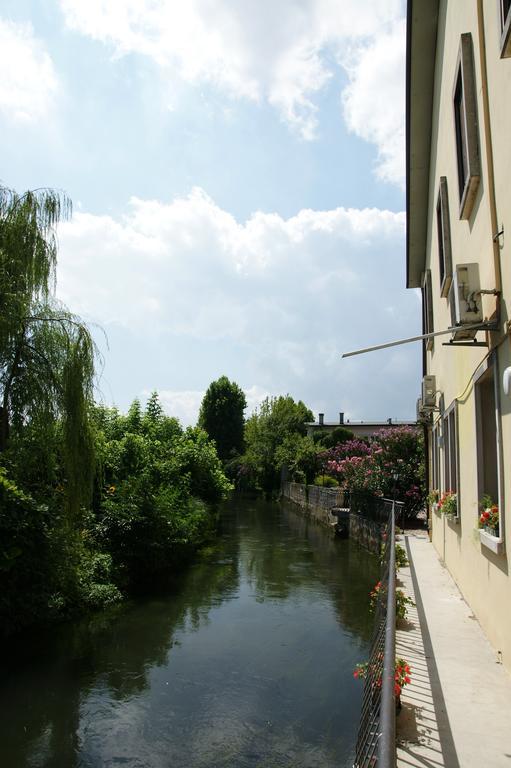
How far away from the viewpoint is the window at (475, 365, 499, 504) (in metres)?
6.21

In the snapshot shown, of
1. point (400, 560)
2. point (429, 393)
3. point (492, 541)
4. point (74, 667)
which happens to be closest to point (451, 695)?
point (492, 541)

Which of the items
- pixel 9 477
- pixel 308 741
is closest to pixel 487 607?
pixel 308 741

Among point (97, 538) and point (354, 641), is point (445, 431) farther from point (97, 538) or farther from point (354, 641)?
point (97, 538)

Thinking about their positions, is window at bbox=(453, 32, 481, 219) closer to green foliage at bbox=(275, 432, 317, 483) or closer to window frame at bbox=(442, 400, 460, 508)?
window frame at bbox=(442, 400, 460, 508)

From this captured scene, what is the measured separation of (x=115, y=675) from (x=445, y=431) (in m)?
6.49

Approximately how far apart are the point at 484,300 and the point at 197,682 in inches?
242

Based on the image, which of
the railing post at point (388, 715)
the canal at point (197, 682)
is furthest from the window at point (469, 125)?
the canal at point (197, 682)

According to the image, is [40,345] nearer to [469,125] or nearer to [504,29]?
[469,125]

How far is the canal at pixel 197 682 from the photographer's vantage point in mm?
5984

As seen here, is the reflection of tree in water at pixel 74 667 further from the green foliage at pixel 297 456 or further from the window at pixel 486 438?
the green foliage at pixel 297 456

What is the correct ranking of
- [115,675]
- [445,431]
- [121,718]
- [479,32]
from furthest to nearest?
[445,431] < [115,675] < [121,718] < [479,32]

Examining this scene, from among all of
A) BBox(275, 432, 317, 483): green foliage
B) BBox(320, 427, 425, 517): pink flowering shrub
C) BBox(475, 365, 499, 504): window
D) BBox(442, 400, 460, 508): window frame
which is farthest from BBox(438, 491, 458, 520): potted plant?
BBox(275, 432, 317, 483): green foliage

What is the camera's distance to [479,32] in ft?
17.7

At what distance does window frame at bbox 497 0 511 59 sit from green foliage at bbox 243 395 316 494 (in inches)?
1517
